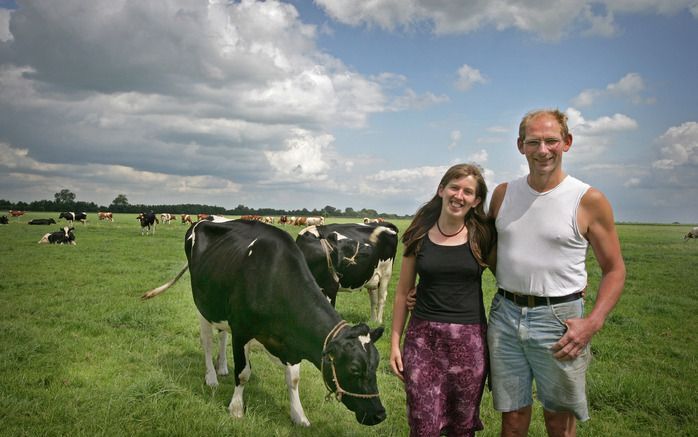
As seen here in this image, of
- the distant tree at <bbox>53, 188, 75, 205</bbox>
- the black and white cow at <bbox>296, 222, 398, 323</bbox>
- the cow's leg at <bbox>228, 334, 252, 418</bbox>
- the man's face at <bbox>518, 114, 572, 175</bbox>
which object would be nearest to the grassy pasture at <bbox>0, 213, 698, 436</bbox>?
the cow's leg at <bbox>228, 334, 252, 418</bbox>

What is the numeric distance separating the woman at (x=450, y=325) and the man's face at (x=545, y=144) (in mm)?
461

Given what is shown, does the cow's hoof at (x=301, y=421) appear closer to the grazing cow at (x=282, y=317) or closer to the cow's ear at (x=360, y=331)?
the grazing cow at (x=282, y=317)

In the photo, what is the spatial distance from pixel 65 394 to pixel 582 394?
18.6ft

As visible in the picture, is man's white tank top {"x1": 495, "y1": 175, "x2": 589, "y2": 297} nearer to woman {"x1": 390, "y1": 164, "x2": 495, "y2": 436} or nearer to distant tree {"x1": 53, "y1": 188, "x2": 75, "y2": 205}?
woman {"x1": 390, "y1": 164, "x2": 495, "y2": 436}

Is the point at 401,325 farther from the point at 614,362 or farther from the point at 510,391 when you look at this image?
the point at 614,362

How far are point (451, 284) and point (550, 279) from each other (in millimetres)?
679

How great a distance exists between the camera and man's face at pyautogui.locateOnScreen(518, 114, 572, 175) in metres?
3.01

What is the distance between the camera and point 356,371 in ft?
12.4

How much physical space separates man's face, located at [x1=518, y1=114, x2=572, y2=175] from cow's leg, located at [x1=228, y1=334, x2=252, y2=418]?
3.69 meters

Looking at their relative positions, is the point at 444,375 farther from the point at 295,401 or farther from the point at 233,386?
the point at 233,386

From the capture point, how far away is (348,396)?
3.85 meters

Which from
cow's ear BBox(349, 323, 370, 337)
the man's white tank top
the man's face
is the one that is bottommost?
cow's ear BBox(349, 323, 370, 337)

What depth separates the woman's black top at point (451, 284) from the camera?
10.6 ft

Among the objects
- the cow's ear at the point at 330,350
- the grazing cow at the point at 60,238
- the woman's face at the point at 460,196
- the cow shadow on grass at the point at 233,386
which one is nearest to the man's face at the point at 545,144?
the woman's face at the point at 460,196
